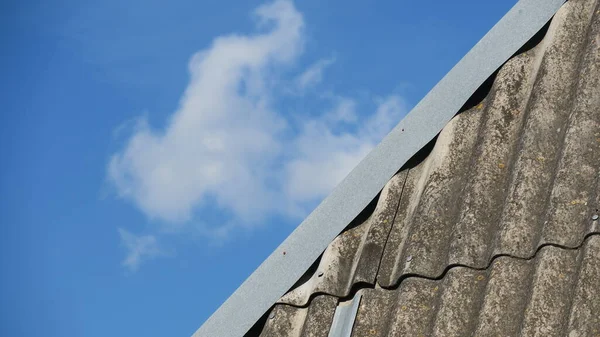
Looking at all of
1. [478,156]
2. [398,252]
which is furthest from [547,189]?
[398,252]

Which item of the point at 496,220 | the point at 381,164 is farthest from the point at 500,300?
the point at 381,164

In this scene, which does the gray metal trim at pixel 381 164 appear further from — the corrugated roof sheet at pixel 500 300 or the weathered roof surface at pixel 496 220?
the corrugated roof sheet at pixel 500 300

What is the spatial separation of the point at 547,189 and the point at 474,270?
33 cm

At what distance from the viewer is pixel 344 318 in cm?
269

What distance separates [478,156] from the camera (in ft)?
9.27

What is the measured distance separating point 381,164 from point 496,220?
2.14 ft

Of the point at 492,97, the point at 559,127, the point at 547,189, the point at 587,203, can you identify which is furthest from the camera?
the point at 492,97

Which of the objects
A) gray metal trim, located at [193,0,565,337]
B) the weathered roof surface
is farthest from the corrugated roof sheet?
gray metal trim, located at [193,0,565,337]

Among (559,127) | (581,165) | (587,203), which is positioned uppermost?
(559,127)

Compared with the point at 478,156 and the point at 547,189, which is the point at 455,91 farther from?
the point at 547,189

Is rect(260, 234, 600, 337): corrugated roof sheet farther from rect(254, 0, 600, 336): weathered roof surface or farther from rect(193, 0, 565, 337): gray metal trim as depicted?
rect(193, 0, 565, 337): gray metal trim

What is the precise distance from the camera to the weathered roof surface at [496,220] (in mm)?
2326

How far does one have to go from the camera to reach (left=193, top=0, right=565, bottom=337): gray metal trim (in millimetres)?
3059

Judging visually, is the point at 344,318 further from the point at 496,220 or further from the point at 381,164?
the point at 381,164
